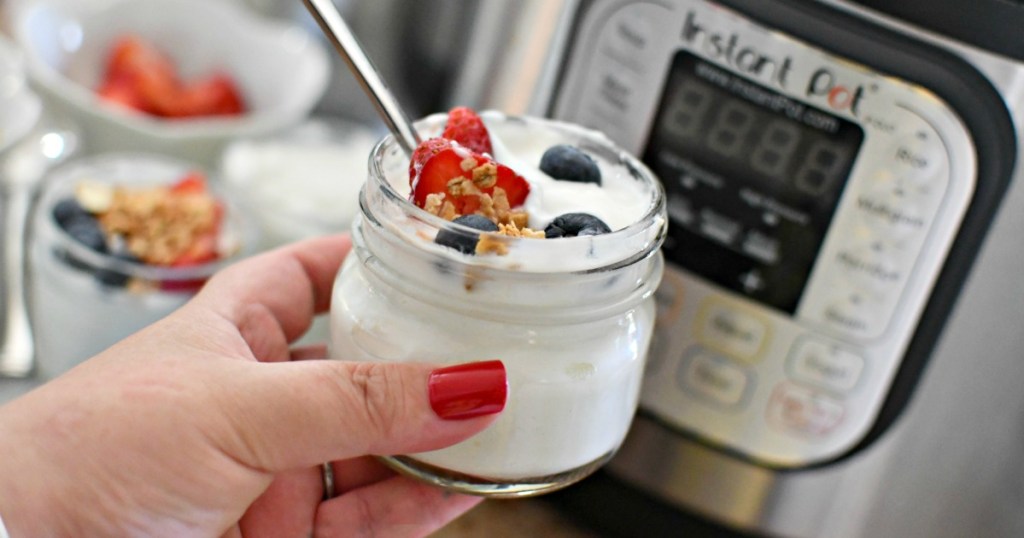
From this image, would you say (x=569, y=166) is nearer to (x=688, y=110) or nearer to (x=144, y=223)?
(x=688, y=110)

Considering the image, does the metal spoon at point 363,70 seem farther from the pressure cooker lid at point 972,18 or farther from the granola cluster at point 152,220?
the granola cluster at point 152,220

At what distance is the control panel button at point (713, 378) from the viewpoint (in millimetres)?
654

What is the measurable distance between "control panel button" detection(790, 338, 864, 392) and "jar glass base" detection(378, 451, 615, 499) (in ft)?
0.57

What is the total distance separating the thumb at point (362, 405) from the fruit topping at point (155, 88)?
752 mm

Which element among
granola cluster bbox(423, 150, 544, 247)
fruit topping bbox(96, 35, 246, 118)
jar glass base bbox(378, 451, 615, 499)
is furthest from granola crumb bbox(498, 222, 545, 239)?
fruit topping bbox(96, 35, 246, 118)

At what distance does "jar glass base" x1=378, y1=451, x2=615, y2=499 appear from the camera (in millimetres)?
511

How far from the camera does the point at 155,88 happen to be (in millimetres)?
1138

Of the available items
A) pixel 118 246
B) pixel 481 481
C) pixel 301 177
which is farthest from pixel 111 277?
pixel 481 481

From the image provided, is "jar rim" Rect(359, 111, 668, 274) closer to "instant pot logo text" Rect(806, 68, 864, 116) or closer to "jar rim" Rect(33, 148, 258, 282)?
"instant pot logo text" Rect(806, 68, 864, 116)

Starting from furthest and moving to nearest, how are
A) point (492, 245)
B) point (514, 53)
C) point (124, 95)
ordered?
point (124, 95)
point (514, 53)
point (492, 245)

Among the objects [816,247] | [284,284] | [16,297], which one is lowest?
[16,297]

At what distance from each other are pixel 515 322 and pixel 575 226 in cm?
5

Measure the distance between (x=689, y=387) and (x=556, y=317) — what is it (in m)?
0.23

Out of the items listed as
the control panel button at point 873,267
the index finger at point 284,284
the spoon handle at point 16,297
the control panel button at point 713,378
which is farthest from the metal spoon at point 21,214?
the control panel button at point 873,267
